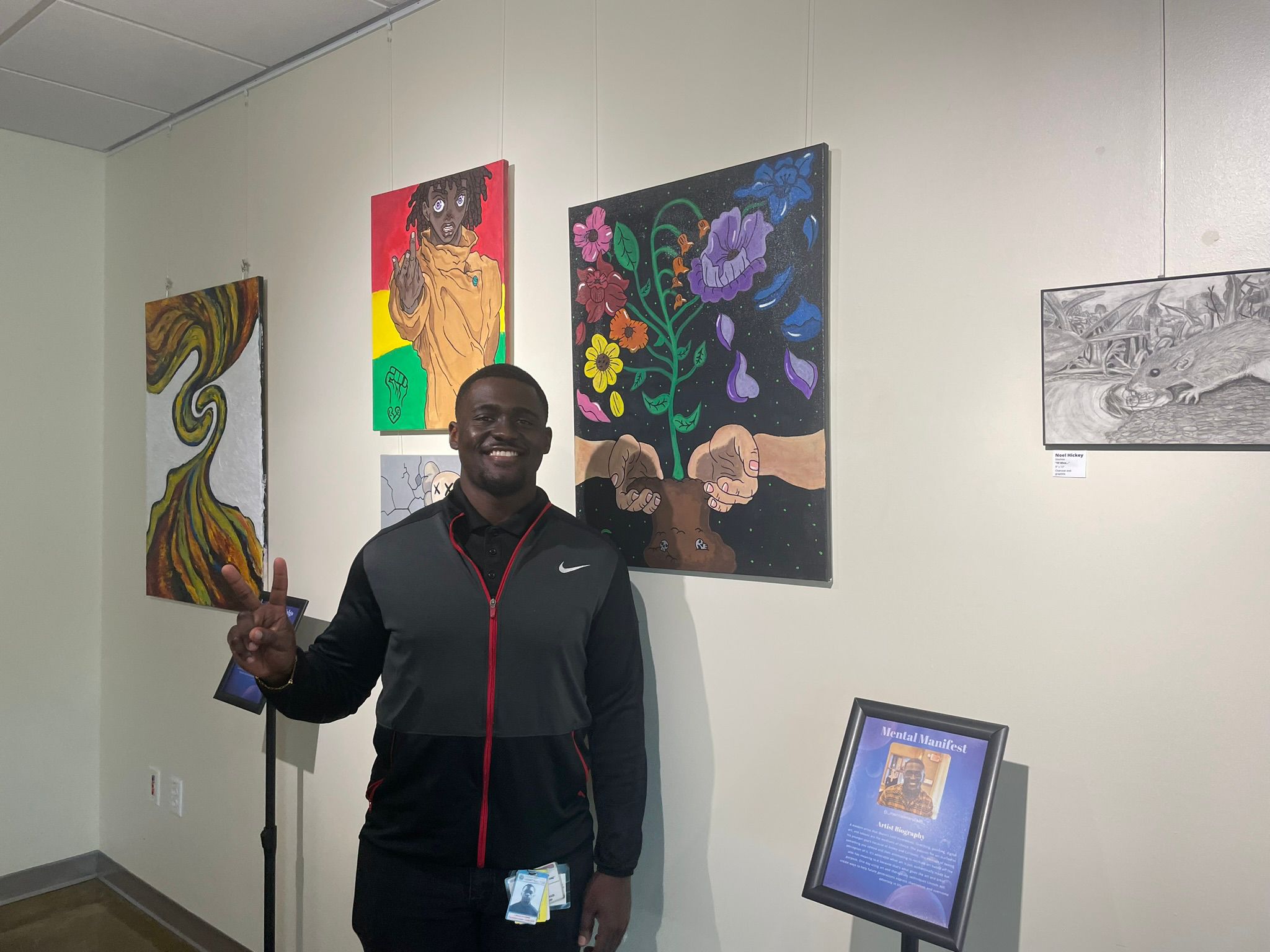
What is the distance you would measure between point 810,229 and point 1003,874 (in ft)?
3.66

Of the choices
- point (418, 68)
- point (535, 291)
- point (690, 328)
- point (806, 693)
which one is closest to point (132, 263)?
point (418, 68)

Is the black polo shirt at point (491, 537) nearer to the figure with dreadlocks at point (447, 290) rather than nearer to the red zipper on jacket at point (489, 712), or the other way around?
the red zipper on jacket at point (489, 712)

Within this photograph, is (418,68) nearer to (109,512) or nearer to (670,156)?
(670,156)

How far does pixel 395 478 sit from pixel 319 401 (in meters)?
0.46

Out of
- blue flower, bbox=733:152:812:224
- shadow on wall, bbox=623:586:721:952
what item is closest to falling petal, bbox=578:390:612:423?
shadow on wall, bbox=623:586:721:952

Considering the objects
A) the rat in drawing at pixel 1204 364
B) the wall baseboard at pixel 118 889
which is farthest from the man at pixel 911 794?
the wall baseboard at pixel 118 889

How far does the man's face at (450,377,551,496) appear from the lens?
1716 millimetres

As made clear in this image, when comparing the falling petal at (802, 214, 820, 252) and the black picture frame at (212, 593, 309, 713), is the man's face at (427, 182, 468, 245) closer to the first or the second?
the falling petal at (802, 214, 820, 252)

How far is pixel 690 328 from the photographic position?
1.74 metres

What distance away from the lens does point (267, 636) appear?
1.53 m

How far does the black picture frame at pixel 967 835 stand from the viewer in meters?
1.16

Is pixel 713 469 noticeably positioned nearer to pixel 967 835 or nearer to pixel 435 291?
pixel 967 835

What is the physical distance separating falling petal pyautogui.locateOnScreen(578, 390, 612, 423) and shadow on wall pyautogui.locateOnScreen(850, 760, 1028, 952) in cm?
100

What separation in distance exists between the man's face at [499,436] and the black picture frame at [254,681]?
1.03 meters
